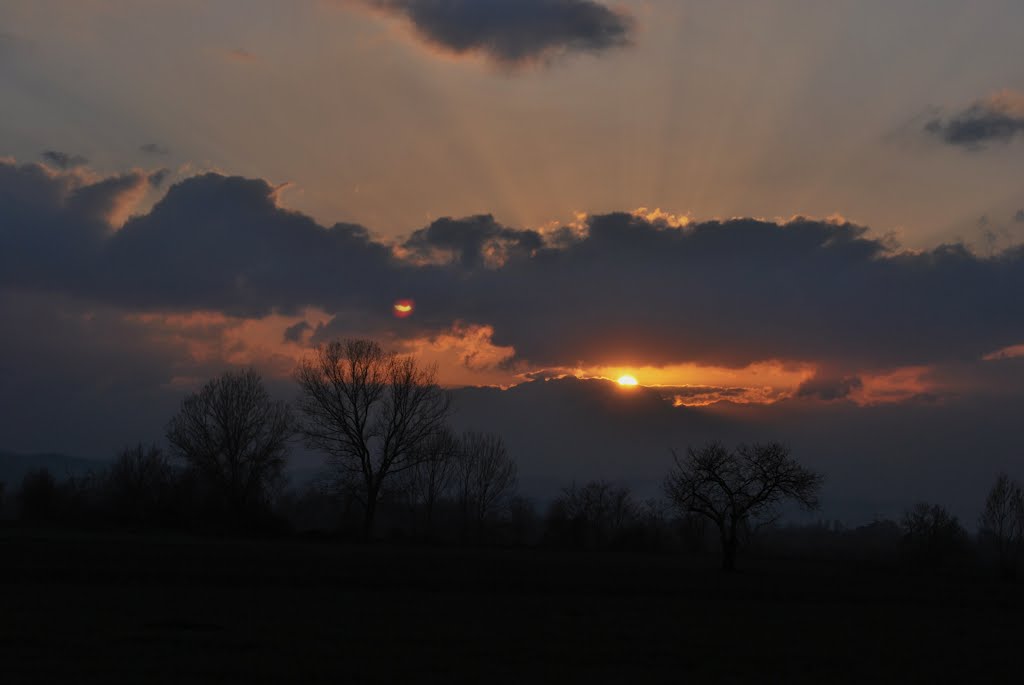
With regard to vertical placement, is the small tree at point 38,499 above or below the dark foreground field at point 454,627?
above

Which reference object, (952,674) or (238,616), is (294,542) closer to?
(238,616)

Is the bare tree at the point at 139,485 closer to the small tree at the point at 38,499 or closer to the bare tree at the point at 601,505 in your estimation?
the small tree at the point at 38,499

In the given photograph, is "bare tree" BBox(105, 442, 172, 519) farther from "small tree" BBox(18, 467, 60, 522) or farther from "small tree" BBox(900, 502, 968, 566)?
"small tree" BBox(900, 502, 968, 566)

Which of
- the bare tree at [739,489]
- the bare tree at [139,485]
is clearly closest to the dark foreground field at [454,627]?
the bare tree at [739,489]

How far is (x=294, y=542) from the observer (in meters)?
65.4

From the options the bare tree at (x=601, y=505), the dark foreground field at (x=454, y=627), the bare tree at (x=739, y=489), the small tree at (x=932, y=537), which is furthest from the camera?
the bare tree at (x=601, y=505)

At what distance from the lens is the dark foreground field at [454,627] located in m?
15.7

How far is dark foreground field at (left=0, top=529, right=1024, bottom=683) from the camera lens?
1574 centimetres

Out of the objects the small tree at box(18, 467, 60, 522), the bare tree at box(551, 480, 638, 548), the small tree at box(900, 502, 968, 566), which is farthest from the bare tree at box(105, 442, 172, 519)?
the small tree at box(900, 502, 968, 566)

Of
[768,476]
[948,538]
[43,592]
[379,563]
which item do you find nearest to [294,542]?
[379,563]

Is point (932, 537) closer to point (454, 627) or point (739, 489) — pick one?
point (739, 489)

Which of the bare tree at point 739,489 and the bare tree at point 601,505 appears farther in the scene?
the bare tree at point 601,505

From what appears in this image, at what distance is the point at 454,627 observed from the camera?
2106 cm

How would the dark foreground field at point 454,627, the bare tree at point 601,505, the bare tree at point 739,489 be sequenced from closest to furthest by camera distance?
1. the dark foreground field at point 454,627
2. the bare tree at point 739,489
3. the bare tree at point 601,505
